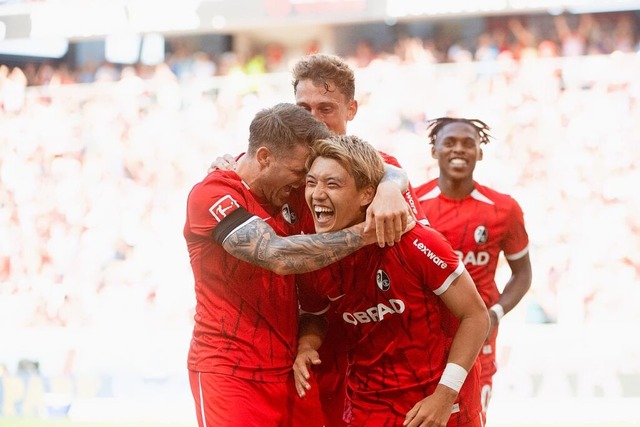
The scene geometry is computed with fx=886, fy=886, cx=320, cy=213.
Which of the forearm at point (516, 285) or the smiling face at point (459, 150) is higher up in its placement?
the smiling face at point (459, 150)

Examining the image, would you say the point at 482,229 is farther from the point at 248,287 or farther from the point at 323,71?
the point at 248,287

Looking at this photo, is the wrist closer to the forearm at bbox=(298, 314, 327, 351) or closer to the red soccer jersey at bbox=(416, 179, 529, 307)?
the red soccer jersey at bbox=(416, 179, 529, 307)

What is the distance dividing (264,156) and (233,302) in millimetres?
531

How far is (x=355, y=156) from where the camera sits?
2.96 m

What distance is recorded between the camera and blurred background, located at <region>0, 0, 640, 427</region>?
8008 millimetres

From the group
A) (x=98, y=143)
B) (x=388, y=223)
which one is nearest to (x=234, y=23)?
(x=98, y=143)

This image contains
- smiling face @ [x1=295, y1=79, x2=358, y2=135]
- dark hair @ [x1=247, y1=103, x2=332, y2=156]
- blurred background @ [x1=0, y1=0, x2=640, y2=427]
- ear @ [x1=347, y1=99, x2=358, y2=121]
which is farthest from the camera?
blurred background @ [x1=0, y1=0, x2=640, y2=427]

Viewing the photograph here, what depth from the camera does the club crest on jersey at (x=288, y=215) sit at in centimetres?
333

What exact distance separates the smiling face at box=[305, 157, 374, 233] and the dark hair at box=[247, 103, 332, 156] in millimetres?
174

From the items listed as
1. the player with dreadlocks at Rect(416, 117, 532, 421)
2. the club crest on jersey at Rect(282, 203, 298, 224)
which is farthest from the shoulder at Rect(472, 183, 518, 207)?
the club crest on jersey at Rect(282, 203, 298, 224)

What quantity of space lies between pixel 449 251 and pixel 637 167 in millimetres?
6806

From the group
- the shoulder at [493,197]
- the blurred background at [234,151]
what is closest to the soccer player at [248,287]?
the shoulder at [493,197]

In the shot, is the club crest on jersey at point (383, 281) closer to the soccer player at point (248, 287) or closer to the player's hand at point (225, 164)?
the soccer player at point (248, 287)

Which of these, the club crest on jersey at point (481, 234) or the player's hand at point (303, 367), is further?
the club crest on jersey at point (481, 234)
